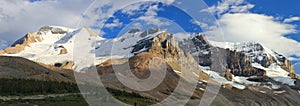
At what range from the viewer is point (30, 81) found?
4675 inches

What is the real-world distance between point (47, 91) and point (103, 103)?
4649 cm

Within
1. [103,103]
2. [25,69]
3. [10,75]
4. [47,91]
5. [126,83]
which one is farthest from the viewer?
[126,83]

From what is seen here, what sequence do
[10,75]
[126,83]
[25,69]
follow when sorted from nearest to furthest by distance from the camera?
[10,75], [25,69], [126,83]

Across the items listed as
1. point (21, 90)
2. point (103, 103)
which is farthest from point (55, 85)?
point (103, 103)

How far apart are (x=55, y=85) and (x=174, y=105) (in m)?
48.3

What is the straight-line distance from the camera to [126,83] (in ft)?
589

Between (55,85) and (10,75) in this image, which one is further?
(10,75)

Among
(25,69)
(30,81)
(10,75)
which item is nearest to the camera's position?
(30,81)

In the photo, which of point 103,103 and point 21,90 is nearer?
point 103,103

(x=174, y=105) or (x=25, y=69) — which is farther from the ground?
(x=25, y=69)

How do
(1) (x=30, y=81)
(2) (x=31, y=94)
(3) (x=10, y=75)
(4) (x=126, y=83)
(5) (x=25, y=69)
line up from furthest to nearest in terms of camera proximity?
(4) (x=126, y=83)
(5) (x=25, y=69)
(3) (x=10, y=75)
(1) (x=30, y=81)
(2) (x=31, y=94)

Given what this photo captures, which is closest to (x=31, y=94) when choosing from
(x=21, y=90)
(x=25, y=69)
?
(x=21, y=90)

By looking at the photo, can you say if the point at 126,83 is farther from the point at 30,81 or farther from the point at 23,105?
the point at 23,105

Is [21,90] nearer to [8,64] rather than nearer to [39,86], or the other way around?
[39,86]
